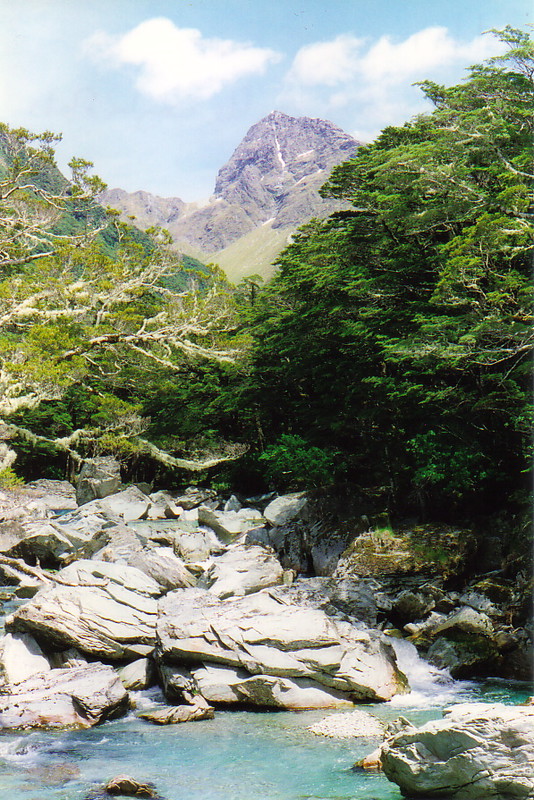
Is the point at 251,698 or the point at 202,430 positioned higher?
the point at 202,430

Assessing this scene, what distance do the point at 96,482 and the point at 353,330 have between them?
15.7 meters

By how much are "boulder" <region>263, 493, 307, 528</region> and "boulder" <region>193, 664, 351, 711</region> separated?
26.9ft

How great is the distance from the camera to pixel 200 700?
8.72m

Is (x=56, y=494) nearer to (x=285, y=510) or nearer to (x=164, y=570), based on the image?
(x=285, y=510)

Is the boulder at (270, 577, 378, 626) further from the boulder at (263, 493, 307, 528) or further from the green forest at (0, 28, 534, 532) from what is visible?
the boulder at (263, 493, 307, 528)

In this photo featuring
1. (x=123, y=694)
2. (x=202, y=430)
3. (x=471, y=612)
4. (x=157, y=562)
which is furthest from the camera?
(x=202, y=430)

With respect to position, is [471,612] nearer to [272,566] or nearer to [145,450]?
[272,566]

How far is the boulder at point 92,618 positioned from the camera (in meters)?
9.91

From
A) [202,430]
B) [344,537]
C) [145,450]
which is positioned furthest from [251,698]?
[202,430]

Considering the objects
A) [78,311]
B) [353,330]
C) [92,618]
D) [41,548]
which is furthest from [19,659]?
[78,311]

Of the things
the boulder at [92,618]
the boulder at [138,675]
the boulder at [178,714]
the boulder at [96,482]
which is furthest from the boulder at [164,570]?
the boulder at [96,482]

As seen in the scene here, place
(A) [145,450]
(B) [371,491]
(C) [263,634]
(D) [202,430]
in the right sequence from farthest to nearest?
1. (D) [202,430]
2. (A) [145,450]
3. (B) [371,491]
4. (C) [263,634]

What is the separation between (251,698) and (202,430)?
23.6 metres

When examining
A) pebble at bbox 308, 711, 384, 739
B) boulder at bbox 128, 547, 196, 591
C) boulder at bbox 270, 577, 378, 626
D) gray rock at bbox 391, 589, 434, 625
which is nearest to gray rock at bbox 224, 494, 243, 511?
boulder at bbox 128, 547, 196, 591
